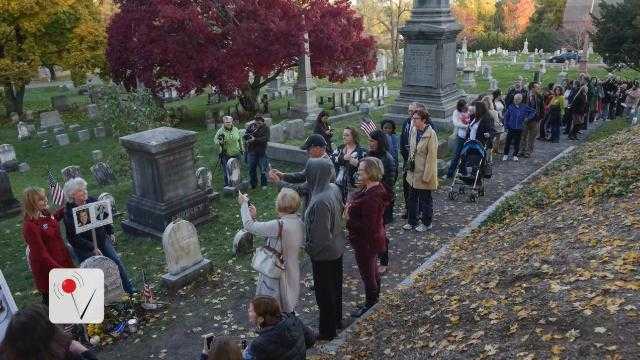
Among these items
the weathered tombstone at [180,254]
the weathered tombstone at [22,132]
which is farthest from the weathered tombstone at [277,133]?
the weathered tombstone at [22,132]

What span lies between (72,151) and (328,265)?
16.1m

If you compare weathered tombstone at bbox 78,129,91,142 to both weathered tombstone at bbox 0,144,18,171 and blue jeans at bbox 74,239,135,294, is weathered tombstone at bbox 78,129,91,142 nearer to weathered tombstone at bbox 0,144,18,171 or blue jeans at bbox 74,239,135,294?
weathered tombstone at bbox 0,144,18,171

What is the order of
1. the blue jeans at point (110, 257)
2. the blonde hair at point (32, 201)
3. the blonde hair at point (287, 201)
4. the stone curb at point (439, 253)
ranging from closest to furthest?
the blonde hair at point (287, 201) → the stone curb at point (439, 253) → the blonde hair at point (32, 201) → the blue jeans at point (110, 257)

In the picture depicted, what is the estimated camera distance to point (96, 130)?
20.5 meters

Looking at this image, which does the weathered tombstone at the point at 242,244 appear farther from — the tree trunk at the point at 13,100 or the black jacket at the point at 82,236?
the tree trunk at the point at 13,100

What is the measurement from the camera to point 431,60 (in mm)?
17094

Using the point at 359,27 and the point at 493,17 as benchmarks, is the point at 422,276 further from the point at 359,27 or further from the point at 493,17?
the point at 493,17

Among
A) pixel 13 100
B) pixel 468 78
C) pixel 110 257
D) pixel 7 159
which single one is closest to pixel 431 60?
pixel 468 78

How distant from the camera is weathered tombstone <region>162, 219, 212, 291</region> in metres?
7.66

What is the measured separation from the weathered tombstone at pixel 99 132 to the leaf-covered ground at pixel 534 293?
16813 millimetres

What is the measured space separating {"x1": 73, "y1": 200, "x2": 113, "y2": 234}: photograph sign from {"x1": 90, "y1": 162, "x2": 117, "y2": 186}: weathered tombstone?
26.0ft

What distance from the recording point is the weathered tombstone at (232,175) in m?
12.1

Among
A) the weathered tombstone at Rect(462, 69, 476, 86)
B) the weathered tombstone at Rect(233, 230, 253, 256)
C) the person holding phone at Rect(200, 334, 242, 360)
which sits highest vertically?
the weathered tombstone at Rect(462, 69, 476, 86)

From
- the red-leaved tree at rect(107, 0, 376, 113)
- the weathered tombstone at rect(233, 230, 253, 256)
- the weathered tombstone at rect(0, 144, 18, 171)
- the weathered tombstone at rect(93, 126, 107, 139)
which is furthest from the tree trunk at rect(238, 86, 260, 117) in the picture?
the weathered tombstone at rect(233, 230, 253, 256)
